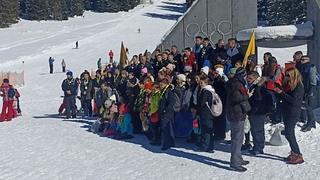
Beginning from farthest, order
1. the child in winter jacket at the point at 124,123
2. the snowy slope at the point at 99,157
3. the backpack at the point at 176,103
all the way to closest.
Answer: the child in winter jacket at the point at 124,123 < the backpack at the point at 176,103 < the snowy slope at the point at 99,157

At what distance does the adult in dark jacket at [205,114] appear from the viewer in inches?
455

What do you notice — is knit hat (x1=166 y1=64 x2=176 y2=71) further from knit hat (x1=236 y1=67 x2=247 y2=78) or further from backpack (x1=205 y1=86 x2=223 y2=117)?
knit hat (x1=236 y1=67 x2=247 y2=78)

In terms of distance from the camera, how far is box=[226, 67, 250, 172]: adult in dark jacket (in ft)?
34.4

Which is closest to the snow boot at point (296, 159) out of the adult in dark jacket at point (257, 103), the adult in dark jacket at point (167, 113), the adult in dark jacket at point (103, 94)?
the adult in dark jacket at point (257, 103)

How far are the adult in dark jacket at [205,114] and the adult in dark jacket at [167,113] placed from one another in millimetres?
742

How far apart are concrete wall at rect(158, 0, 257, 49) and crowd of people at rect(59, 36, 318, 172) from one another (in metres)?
2.92

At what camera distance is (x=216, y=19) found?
18047mm

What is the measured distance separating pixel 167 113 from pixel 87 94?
6.49 meters

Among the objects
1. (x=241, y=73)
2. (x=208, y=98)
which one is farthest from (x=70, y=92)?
(x=241, y=73)

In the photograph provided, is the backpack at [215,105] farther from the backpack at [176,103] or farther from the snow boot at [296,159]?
the snow boot at [296,159]

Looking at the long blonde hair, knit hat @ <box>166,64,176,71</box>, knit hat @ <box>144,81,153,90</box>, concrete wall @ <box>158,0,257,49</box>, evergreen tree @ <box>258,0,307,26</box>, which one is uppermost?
evergreen tree @ <box>258,0,307,26</box>

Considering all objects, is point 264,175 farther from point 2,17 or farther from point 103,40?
point 2,17

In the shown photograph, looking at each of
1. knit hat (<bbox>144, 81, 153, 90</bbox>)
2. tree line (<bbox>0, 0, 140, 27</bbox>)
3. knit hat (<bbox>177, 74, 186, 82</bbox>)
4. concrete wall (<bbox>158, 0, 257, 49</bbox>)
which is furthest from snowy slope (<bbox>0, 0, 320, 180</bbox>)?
tree line (<bbox>0, 0, 140, 27</bbox>)

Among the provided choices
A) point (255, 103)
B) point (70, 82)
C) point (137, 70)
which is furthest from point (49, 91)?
point (255, 103)
